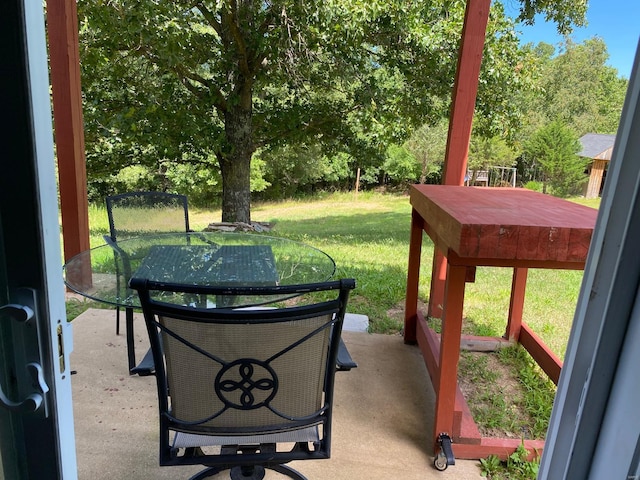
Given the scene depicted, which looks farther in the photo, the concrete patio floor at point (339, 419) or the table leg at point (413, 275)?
the table leg at point (413, 275)

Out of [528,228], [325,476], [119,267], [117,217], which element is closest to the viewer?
[528,228]

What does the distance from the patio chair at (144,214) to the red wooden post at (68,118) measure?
1.23 ft

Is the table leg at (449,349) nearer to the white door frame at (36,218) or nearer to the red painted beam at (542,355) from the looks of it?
the red painted beam at (542,355)

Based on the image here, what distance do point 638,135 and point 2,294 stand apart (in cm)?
82

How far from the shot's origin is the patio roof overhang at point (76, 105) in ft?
8.36

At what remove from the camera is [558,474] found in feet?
2.01

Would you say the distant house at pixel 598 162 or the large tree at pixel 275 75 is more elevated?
the large tree at pixel 275 75

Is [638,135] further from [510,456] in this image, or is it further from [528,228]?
[510,456]

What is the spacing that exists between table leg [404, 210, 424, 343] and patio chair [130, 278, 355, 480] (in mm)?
1438

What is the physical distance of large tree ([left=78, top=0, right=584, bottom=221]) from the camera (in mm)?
5039

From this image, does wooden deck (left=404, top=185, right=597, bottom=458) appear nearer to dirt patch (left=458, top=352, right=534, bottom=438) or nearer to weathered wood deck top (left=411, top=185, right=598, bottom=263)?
weathered wood deck top (left=411, top=185, right=598, bottom=263)

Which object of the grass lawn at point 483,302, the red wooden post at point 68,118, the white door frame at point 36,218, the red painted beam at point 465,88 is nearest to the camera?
the white door frame at point 36,218

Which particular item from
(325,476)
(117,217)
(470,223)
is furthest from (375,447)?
(117,217)

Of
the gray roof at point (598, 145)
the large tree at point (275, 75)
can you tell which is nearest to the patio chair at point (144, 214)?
the large tree at point (275, 75)
